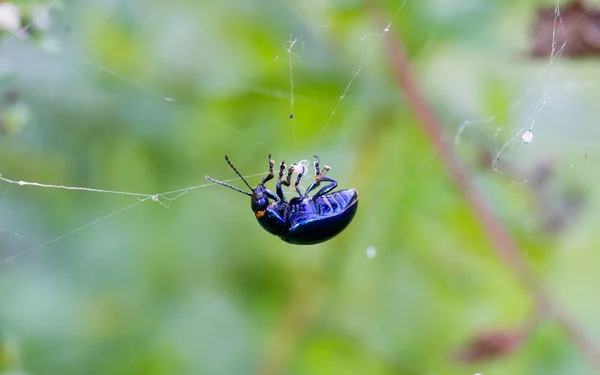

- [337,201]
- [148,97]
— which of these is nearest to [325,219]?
[337,201]

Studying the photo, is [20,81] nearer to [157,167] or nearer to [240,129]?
[157,167]

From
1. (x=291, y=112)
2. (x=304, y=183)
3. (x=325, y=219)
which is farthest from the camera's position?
(x=291, y=112)

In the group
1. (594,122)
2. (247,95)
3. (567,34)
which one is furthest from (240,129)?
(594,122)

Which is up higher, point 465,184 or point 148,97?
point 148,97

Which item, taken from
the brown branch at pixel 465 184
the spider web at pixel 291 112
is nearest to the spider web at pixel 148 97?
the spider web at pixel 291 112

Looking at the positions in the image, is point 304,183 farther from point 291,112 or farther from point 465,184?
point 465,184

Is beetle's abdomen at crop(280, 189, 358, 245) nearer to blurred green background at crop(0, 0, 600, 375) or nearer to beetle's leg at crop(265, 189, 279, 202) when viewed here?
beetle's leg at crop(265, 189, 279, 202)

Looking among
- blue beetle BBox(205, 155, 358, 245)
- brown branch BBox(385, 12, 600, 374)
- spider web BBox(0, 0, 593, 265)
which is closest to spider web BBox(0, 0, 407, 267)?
spider web BBox(0, 0, 593, 265)
